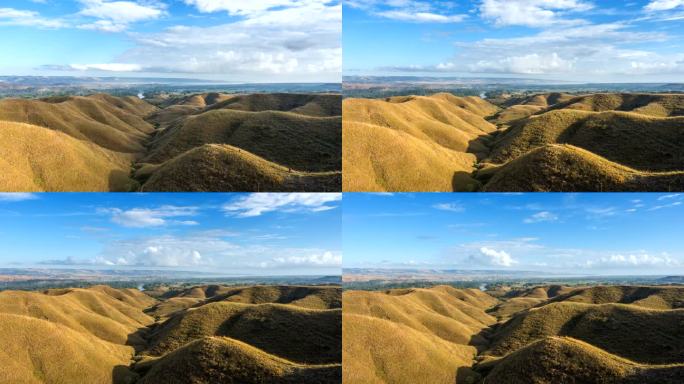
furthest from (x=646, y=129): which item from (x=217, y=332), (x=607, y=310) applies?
(x=217, y=332)

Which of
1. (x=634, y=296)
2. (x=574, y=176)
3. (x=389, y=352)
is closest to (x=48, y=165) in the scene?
(x=389, y=352)

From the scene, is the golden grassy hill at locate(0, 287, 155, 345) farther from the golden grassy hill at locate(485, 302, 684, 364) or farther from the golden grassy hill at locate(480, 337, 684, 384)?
the golden grassy hill at locate(485, 302, 684, 364)

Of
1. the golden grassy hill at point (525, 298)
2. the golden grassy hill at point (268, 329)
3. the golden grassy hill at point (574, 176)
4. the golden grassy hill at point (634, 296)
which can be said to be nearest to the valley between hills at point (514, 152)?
the golden grassy hill at point (574, 176)

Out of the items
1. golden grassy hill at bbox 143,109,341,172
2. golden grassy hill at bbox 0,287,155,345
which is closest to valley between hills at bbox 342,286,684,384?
golden grassy hill at bbox 0,287,155,345

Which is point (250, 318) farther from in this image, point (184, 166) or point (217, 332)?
point (184, 166)

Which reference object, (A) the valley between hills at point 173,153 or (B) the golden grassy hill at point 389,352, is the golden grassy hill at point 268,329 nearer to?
(B) the golden grassy hill at point 389,352

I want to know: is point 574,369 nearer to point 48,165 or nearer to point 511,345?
point 511,345
